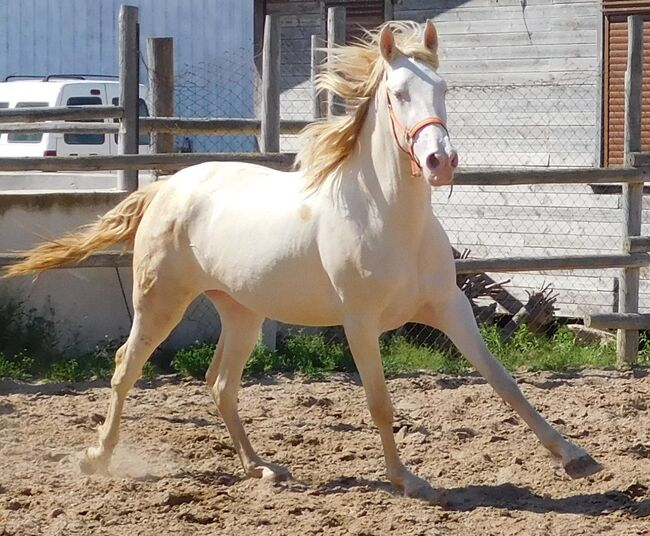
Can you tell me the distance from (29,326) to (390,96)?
12.8ft

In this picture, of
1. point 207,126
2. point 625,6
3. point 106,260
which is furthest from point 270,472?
point 625,6

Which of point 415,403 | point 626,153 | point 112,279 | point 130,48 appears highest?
point 130,48

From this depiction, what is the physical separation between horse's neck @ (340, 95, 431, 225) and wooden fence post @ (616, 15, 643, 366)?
3.69m

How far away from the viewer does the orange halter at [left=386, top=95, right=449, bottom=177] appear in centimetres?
439

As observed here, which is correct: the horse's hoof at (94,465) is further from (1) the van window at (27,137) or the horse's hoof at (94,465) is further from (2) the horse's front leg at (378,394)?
(1) the van window at (27,137)

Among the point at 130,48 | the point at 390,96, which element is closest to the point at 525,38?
the point at 130,48

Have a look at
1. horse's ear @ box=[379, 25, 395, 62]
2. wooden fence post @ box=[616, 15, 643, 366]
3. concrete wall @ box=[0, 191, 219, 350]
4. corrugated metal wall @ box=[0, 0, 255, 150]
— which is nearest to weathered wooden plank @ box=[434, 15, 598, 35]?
wooden fence post @ box=[616, 15, 643, 366]

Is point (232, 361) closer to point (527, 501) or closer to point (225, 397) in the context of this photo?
point (225, 397)

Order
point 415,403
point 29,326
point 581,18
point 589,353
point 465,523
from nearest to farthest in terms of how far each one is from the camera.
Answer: point 465,523
point 415,403
point 29,326
point 589,353
point 581,18

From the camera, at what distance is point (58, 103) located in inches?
588

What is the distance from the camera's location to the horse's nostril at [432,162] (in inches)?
167

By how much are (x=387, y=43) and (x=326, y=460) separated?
6.63 feet

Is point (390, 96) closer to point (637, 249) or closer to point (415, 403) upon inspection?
point (415, 403)

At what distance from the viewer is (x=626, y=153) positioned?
8117 mm
